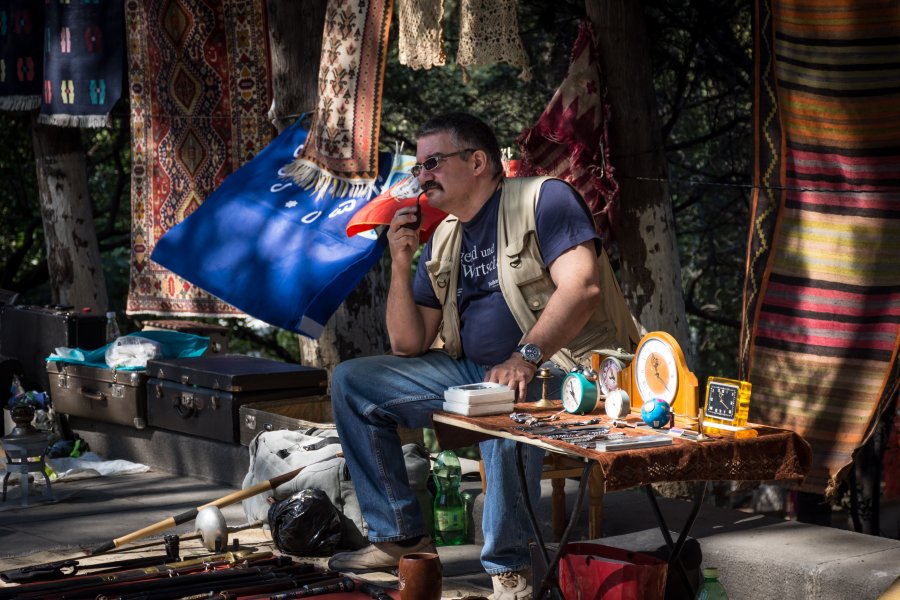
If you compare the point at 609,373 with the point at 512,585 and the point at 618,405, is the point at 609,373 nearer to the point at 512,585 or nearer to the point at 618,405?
the point at 618,405

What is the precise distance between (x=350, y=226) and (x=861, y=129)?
2.27m

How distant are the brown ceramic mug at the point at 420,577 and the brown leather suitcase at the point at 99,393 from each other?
3454 millimetres

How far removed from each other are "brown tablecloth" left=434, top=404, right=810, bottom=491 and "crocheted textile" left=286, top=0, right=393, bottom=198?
2688mm

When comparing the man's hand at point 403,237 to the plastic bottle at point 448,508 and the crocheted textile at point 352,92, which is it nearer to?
the plastic bottle at point 448,508

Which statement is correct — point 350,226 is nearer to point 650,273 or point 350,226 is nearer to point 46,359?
point 650,273

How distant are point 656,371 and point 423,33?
2.46 m

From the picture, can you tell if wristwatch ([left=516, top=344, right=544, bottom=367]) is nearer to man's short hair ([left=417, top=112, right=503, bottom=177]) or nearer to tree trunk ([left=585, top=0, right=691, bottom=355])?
man's short hair ([left=417, top=112, right=503, bottom=177])

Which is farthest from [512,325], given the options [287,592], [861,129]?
[861,129]

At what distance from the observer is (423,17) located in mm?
5398

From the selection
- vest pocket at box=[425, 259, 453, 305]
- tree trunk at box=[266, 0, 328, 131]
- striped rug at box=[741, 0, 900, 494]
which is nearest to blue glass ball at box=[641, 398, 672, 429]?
vest pocket at box=[425, 259, 453, 305]

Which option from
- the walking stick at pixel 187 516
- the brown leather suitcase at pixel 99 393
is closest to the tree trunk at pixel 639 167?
the walking stick at pixel 187 516

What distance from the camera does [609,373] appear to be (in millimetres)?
3615

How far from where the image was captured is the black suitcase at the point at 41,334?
7301 mm

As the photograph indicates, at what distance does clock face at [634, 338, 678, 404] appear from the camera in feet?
11.1
